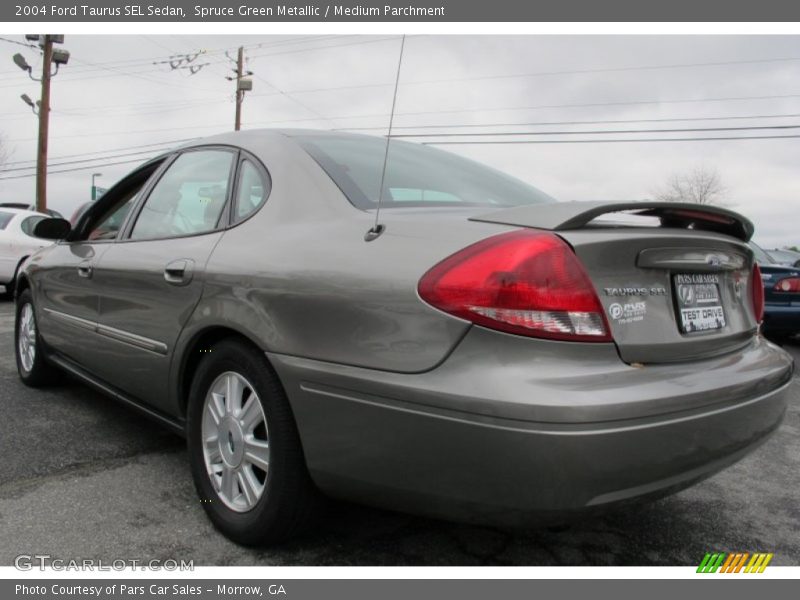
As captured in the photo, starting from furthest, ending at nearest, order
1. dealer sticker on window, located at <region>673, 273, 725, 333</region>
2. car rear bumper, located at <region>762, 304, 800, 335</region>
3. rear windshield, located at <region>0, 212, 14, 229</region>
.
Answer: rear windshield, located at <region>0, 212, 14, 229</region> < car rear bumper, located at <region>762, 304, 800, 335</region> < dealer sticker on window, located at <region>673, 273, 725, 333</region>

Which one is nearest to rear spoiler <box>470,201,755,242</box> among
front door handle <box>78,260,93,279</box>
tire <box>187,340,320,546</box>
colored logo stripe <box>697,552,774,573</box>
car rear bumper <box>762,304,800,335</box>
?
tire <box>187,340,320,546</box>

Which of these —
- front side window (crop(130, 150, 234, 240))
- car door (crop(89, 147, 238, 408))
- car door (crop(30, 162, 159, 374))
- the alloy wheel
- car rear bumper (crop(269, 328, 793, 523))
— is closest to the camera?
car rear bumper (crop(269, 328, 793, 523))

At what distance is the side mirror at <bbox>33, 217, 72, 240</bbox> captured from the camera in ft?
12.7

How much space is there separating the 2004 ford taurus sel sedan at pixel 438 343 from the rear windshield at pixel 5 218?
9.28m

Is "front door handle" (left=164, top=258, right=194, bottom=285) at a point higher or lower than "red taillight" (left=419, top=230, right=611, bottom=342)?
lower

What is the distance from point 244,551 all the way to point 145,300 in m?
1.15

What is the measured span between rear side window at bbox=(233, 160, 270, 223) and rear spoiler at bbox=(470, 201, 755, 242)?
920mm

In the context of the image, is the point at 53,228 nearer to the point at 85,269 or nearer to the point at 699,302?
the point at 85,269

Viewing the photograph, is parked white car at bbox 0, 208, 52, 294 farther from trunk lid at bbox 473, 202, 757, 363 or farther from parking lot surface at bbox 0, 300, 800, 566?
trunk lid at bbox 473, 202, 757, 363

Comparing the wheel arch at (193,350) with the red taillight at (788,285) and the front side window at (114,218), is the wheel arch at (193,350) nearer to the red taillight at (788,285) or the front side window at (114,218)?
the front side window at (114,218)

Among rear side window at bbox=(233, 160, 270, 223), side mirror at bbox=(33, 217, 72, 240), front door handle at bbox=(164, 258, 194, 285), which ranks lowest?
side mirror at bbox=(33, 217, 72, 240)

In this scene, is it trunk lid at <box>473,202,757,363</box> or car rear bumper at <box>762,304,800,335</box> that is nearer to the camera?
trunk lid at <box>473,202,757,363</box>

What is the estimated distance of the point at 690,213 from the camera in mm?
2096

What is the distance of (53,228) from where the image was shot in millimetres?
3912
